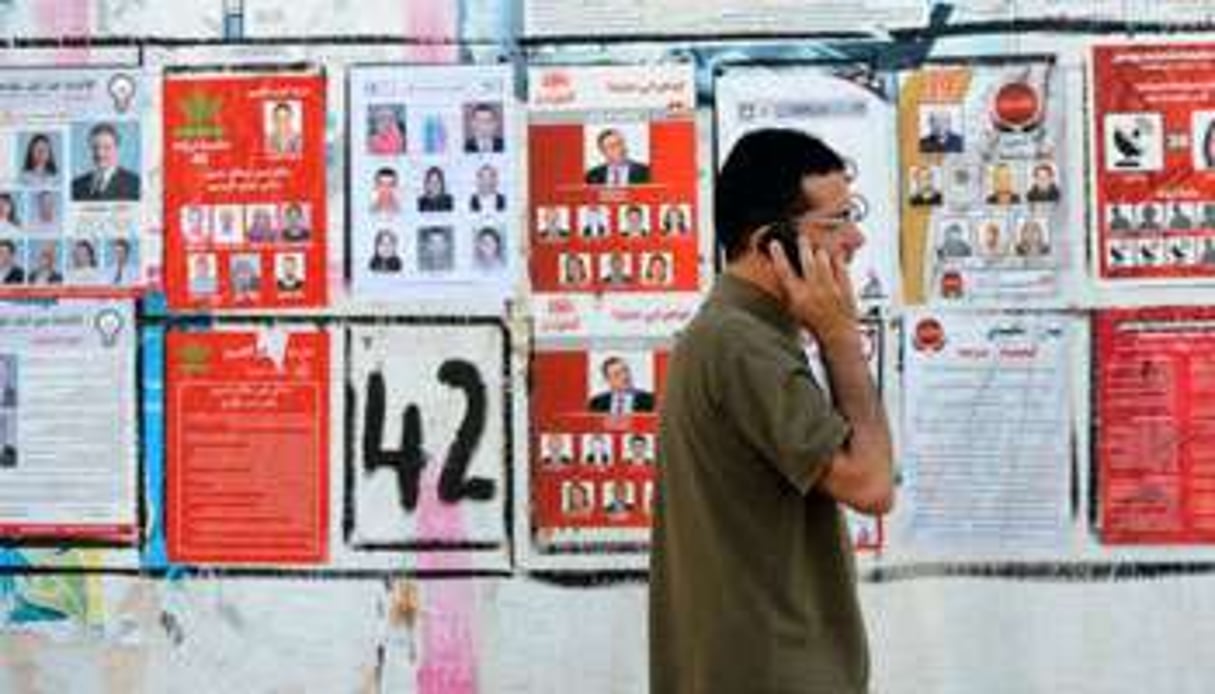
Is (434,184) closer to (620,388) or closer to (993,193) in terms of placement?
(620,388)

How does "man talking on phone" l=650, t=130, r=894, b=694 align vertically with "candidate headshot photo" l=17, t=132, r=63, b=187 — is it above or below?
below

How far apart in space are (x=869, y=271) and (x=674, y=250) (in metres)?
0.46

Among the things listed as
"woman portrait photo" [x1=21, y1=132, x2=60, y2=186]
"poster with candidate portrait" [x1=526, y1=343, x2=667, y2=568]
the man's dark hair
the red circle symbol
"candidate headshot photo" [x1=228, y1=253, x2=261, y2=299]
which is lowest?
"poster with candidate portrait" [x1=526, y1=343, x2=667, y2=568]

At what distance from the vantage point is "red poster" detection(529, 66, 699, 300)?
4.67 meters

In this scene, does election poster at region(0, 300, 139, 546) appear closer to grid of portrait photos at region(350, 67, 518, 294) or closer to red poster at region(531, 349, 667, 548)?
grid of portrait photos at region(350, 67, 518, 294)

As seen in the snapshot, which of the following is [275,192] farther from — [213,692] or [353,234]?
[213,692]

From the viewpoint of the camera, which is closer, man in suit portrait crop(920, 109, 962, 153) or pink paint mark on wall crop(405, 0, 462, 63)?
man in suit portrait crop(920, 109, 962, 153)

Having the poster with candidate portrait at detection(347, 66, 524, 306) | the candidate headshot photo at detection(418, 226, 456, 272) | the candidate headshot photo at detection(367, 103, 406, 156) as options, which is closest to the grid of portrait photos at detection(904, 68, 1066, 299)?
the poster with candidate portrait at detection(347, 66, 524, 306)

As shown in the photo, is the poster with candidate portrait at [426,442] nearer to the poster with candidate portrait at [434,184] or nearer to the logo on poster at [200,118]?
the poster with candidate portrait at [434,184]

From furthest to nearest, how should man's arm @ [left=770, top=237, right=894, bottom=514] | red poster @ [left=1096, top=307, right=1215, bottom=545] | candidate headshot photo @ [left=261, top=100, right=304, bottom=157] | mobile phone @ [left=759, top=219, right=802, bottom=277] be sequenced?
candidate headshot photo @ [left=261, top=100, right=304, bottom=157], red poster @ [left=1096, top=307, right=1215, bottom=545], mobile phone @ [left=759, top=219, right=802, bottom=277], man's arm @ [left=770, top=237, right=894, bottom=514]

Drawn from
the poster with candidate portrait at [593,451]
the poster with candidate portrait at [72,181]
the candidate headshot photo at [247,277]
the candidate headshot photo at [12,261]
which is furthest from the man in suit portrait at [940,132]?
the candidate headshot photo at [12,261]

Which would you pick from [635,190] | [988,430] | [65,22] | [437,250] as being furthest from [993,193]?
[65,22]

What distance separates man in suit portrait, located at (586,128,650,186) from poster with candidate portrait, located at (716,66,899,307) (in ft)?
0.65

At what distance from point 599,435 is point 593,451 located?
4cm
